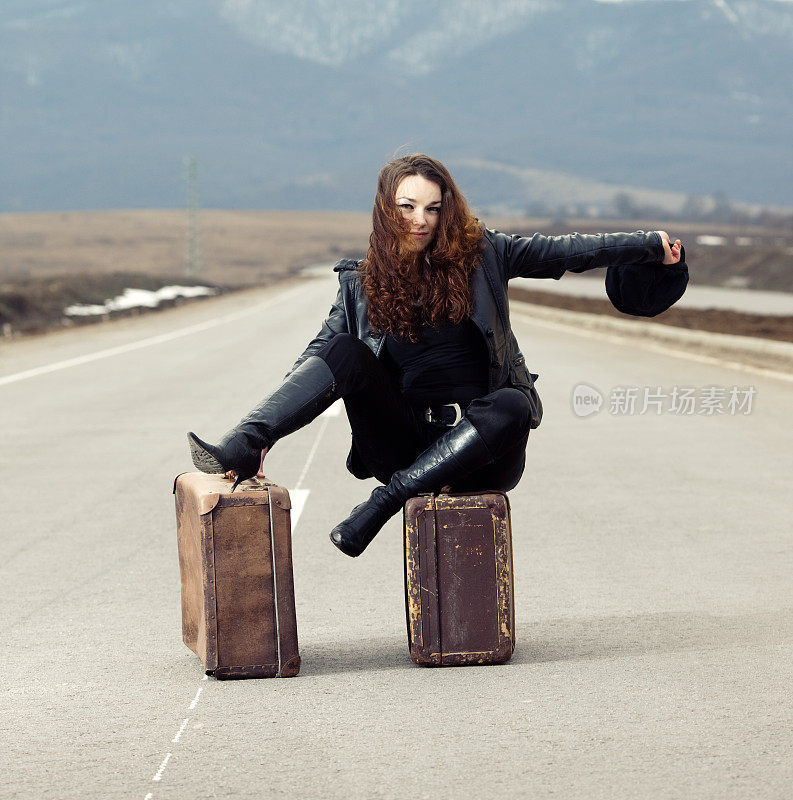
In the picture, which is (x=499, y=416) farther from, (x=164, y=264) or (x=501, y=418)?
(x=164, y=264)

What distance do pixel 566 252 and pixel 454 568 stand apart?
3.87ft

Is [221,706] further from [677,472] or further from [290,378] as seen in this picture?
[677,472]

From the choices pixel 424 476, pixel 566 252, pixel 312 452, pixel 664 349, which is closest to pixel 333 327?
pixel 424 476

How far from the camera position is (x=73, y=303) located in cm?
4375

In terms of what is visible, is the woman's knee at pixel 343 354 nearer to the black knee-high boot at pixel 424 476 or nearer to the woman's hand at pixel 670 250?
the black knee-high boot at pixel 424 476

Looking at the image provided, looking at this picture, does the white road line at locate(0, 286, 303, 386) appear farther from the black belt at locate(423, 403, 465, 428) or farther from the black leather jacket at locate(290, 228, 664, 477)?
the black leather jacket at locate(290, 228, 664, 477)

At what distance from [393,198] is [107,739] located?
6.82ft

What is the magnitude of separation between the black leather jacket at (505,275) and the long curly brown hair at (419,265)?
0.05 meters

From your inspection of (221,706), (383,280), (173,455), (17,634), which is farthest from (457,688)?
(173,455)

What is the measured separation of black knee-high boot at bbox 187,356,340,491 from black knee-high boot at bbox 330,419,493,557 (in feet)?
1.27

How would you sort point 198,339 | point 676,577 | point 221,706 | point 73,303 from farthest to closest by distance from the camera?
point 73,303 → point 198,339 → point 676,577 → point 221,706

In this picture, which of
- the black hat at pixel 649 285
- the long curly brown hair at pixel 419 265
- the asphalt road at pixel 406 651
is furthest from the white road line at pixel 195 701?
the black hat at pixel 649 285

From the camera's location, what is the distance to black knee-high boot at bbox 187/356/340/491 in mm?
4754

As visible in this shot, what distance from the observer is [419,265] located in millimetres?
5102
